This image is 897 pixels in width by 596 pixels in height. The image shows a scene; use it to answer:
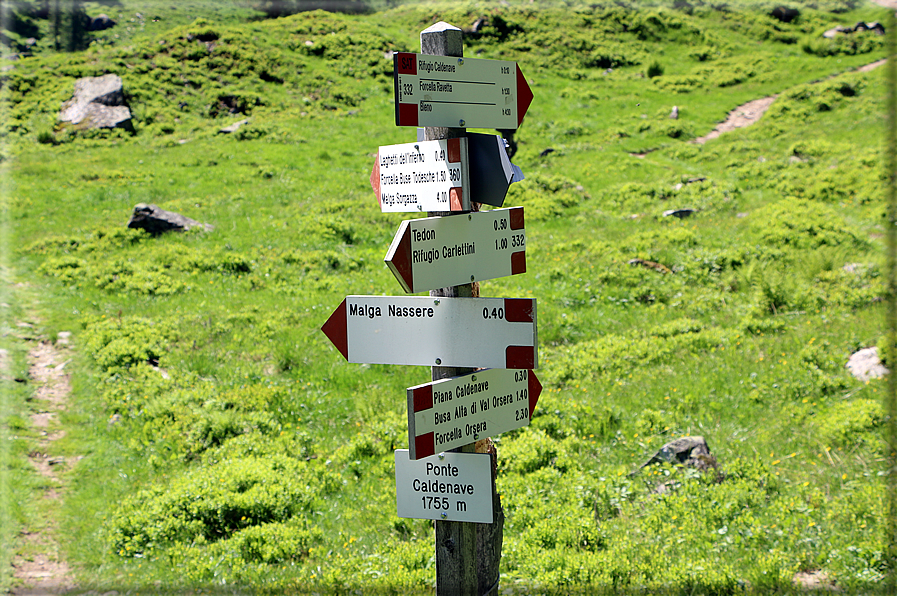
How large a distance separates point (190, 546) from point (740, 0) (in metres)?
63.9

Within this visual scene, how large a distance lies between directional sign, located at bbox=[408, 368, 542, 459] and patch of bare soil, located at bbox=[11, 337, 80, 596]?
506 cm

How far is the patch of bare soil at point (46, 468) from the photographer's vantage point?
6.08 meters

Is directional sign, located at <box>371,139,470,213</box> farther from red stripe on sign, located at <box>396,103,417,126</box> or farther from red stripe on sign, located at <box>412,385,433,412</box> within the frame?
red stripe on sign, located at <box>412,385,433,412</box>

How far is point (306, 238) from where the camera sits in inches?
661

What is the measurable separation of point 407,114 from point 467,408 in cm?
171

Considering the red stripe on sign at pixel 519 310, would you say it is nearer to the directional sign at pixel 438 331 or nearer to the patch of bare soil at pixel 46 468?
the directional sign at pixel 438 331

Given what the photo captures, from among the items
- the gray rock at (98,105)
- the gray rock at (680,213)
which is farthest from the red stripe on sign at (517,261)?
the gray rock at (98,105)

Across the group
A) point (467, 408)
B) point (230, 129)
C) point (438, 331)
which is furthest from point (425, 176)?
point (230, 129)

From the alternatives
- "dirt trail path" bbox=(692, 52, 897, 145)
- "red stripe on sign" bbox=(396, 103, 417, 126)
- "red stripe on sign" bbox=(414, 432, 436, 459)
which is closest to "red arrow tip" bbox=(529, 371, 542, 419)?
"red stripe on sign" bbox=(414, 432, 436, 459)

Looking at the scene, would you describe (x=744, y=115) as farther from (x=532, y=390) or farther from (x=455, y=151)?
(x=455, y=151)

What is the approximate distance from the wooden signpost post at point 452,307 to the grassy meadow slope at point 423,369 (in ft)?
8.11

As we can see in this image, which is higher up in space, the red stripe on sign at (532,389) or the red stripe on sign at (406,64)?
the red stripe on sign at (406,64)

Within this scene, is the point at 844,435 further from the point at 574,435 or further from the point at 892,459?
the point at 574,435

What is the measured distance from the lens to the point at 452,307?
3404 mm
